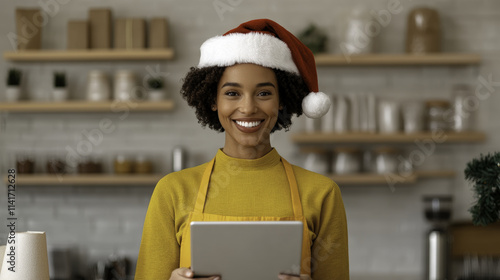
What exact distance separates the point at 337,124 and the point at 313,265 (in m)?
2.29

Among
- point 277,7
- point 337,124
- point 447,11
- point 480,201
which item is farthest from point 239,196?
point 447,11

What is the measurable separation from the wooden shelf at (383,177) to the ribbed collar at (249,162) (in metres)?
2.14

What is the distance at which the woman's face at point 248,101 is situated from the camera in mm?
1541

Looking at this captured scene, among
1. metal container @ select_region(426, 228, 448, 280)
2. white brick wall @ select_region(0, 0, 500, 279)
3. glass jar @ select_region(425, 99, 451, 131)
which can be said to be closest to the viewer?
metal container @ select_region(426, 228, 448, 280)

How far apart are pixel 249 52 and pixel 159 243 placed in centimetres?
56

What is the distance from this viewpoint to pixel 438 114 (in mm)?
3783

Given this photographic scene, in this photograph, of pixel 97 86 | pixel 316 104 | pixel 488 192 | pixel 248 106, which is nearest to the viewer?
pixel 488 192

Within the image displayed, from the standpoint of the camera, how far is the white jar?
380cm

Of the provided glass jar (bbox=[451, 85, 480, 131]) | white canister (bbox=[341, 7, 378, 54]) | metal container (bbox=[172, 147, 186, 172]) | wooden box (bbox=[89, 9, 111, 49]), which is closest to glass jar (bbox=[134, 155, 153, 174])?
metal container (bbox=[172, 147, 186, 172])

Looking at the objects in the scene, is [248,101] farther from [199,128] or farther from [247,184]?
[199,128]

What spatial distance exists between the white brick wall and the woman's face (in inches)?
92.8

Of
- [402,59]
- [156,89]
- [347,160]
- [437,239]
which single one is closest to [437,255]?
[437,239]

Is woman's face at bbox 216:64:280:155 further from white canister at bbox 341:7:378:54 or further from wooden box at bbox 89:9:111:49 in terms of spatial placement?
wooden box at bbox 89:9:111:49

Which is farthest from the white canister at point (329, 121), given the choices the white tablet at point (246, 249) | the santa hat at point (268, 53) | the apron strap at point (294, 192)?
the white tablet at point (246, 249)
